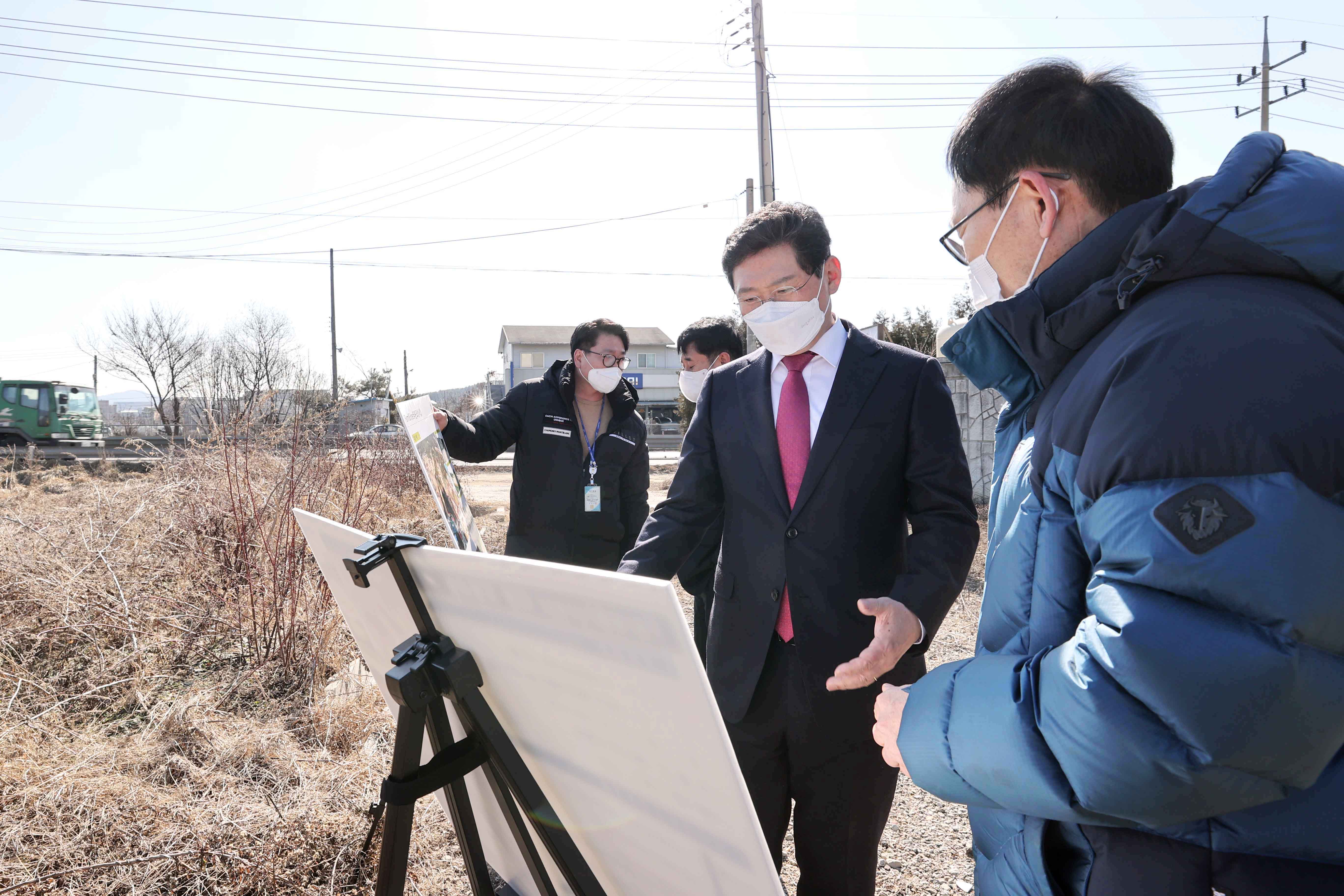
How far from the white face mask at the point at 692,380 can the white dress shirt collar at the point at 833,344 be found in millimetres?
2085

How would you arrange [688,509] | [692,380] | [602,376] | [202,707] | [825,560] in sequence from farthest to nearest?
1. [692,380]
2. [602,376]
3. [202,707]
4. [688,509]
5. [825,560]

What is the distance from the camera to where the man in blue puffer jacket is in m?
0.65

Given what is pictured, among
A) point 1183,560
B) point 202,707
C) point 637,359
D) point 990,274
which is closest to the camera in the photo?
point 1183,560

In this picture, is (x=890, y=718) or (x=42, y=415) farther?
(x=42, y=415)

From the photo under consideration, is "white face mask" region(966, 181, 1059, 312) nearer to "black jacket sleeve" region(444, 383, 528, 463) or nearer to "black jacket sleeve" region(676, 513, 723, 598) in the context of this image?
"black jacket sleeve" region(676, 513, 723, 598)

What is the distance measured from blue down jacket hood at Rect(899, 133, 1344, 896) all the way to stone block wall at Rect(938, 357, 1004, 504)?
8.76 m

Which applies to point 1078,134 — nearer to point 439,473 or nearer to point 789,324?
point 789,324

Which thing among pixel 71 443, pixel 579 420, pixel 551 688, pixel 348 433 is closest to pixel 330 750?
pixel 579 420

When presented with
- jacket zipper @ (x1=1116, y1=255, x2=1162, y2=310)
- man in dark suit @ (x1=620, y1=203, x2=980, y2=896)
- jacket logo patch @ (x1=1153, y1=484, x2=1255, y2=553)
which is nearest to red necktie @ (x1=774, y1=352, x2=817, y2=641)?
man in dark suit @ (x1=620, y1=203, x2=980, y2=896)

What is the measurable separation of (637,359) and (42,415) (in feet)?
112

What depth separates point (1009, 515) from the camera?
101cm

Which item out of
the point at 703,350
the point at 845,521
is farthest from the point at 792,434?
the point at 703,350

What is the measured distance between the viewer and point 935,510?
1694 mm

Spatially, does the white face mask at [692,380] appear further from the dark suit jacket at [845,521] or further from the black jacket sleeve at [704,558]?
the dark suit jacket at [845,521]
